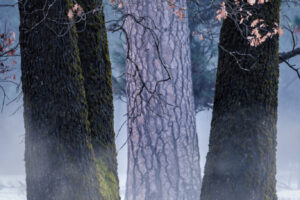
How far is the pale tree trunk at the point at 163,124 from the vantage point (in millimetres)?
7180

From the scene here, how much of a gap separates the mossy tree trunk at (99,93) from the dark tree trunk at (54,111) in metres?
0.30

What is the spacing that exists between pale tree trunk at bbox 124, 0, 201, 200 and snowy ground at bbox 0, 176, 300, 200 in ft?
35.1

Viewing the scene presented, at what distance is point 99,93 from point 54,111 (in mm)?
693

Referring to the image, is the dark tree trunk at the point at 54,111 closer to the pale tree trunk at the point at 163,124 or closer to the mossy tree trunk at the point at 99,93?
the mossy tree trunk at the point at 99,93

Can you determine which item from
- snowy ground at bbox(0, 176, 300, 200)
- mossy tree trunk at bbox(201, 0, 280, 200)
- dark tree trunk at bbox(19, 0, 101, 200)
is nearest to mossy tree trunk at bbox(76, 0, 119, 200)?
dark tree trunk at bbox(19, 0, 101, 200)

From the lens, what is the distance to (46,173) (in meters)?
3.45

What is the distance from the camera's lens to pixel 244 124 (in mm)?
3896

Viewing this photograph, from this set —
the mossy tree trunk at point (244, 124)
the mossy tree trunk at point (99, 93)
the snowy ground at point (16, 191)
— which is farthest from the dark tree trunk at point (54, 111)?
the snowy ground at point (16, 191)

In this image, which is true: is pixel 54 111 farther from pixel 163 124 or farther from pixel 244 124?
pixel 163 124

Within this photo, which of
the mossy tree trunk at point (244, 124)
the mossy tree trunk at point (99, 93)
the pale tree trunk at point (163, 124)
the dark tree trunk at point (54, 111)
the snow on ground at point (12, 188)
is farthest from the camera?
the snow on ground at point (12, 188)

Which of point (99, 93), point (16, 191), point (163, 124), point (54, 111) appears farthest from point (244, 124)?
point (16, 191)

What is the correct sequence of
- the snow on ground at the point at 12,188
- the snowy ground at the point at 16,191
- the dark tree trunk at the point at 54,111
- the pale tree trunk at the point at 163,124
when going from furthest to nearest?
the snowy ground at the point at 16,191, the snow on ground at the point at 12,188, the pale tree trunk at the point at 163,124, the dark tree trunk at the point at 54,111

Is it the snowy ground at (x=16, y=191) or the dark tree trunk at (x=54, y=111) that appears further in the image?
the snowy ground at (x=16, y=191)

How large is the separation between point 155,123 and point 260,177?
3566mm
